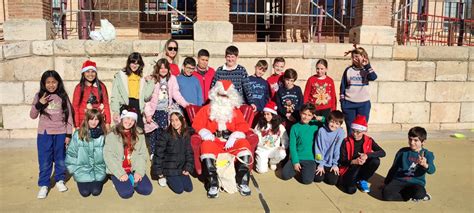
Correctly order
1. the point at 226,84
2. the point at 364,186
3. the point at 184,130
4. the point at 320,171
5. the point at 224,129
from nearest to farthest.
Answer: the point at 364,186, the point at 184,130, the point at 320,171, the point at 224,129, the point at 226,84

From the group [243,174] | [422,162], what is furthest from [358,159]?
[243,174]

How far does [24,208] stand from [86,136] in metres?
0.98

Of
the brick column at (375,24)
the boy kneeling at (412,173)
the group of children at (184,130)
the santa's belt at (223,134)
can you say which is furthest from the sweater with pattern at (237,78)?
the brick column at (375,24)

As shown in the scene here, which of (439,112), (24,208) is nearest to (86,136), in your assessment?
(24,208)

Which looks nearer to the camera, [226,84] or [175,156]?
[175,156]

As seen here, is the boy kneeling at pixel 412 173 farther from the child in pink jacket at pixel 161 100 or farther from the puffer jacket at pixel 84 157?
the puffer jacket at pixel 84 157

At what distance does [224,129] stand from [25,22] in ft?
15.7

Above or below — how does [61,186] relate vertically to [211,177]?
below

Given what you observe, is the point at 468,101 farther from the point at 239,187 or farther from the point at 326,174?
the point at 239,187

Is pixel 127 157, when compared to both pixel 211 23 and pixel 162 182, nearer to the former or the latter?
pixel 162 182

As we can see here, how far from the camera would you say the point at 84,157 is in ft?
14.2

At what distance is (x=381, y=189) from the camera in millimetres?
4652

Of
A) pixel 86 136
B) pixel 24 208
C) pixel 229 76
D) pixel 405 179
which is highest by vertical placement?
pixel 229 76

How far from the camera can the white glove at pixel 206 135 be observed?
4691 millimetres
